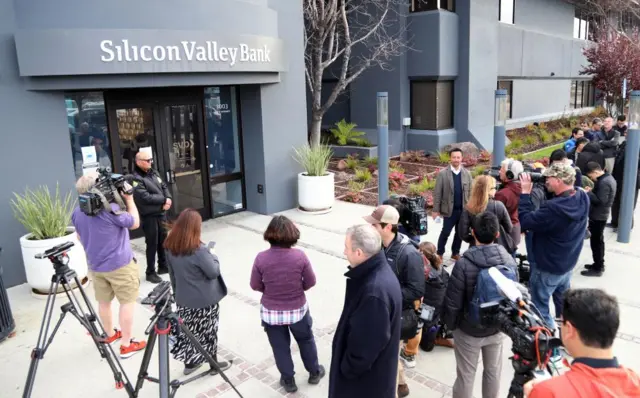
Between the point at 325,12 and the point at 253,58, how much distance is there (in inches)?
247

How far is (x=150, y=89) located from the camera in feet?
29.5

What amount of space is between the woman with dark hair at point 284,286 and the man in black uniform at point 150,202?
3.05 meters

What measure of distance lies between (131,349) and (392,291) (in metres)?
3.27

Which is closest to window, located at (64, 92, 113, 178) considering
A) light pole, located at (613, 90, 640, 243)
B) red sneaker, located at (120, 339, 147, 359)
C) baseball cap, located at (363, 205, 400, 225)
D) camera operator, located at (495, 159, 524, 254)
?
red sneaker, located at (120, 339, 147, 359)

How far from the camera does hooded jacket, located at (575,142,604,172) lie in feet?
26.9

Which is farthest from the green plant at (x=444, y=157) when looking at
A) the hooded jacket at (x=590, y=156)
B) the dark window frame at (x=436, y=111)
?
the hooded jacket at (x=590, y=156)

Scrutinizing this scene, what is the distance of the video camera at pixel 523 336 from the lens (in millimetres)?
2557

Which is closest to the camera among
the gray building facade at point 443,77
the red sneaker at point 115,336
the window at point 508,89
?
the red sneaker at point 115,336

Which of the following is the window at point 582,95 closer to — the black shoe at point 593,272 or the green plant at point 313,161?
the green plant at point 313,161

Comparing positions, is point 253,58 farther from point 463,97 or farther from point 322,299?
point 463,97

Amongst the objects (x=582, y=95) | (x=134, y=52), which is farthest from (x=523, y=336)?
(x=582, y=95)

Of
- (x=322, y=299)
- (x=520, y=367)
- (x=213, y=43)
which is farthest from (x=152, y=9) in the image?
(x=520, y=367)

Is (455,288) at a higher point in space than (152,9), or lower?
lower

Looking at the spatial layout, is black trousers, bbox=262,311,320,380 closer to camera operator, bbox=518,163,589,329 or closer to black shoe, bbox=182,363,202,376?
black shoe, bbox=182,363,202,376
